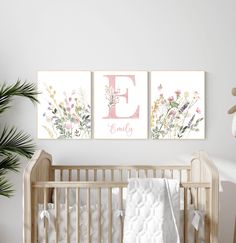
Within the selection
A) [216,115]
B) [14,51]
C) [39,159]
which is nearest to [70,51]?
[14,51]

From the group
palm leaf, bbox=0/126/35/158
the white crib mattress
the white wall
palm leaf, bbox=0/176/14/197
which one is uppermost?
the white wall

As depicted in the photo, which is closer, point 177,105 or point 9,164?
point 9,164

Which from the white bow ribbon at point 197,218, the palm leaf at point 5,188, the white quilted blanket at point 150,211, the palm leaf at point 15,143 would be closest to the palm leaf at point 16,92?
the palm leaf at point 15,143

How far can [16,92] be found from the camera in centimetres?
350

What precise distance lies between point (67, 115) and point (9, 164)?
0.56 metres

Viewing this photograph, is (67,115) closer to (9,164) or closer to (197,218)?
(9,164)

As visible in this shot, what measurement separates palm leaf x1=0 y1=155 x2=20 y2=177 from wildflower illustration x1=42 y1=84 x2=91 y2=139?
321 mm

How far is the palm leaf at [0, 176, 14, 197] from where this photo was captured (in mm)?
3516

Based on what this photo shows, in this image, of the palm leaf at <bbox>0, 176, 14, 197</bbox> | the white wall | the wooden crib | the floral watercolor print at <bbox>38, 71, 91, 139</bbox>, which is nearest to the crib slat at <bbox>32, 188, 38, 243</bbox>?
the wooden crib

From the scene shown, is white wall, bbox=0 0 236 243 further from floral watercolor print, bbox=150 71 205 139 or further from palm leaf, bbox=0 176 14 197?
palm leaf, bbox=0 176 14 197

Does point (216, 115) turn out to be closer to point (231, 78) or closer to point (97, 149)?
point (231, 78)

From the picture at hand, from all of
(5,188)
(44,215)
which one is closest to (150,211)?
(44,215)

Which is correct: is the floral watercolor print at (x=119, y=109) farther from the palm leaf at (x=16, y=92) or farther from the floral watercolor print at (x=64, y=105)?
the palm leaf at (x=16, y=92)

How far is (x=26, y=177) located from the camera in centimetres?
279
